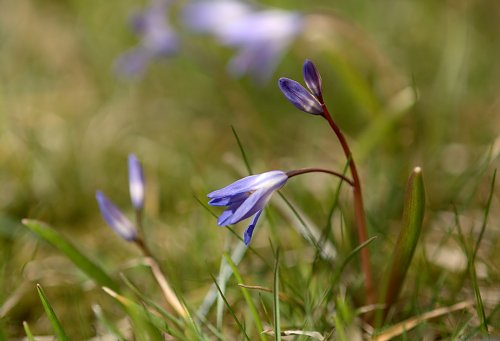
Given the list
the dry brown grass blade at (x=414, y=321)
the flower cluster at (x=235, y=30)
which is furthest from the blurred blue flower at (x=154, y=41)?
the dry brown grass blade at (x=414, y=321)

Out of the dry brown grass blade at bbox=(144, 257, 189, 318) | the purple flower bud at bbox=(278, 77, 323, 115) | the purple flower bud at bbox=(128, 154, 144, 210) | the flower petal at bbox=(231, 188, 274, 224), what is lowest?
the dry brown grass blade at bbox=(144, 257, 189, 318)

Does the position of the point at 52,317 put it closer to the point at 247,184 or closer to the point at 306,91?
the point at 247,184

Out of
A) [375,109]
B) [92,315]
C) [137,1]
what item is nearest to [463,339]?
[92,315]

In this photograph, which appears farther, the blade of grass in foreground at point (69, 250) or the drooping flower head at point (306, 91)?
the blade of grass in foreground at point (69, 250)

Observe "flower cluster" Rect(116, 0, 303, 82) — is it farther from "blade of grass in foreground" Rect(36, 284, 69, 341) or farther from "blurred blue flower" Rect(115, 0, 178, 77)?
"blade of grass in foreground" Rect(36, 284, 69, 341)

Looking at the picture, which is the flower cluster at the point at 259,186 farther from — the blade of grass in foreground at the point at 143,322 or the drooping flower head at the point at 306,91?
the blade of grass in foreground at the point at 143,322

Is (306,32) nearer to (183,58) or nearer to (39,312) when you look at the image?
(183,58)

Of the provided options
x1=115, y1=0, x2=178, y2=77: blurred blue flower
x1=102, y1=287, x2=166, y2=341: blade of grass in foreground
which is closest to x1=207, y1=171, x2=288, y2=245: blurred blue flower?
x1=102, y1=287, x2=166, y2=341: blade of grass in foreground
